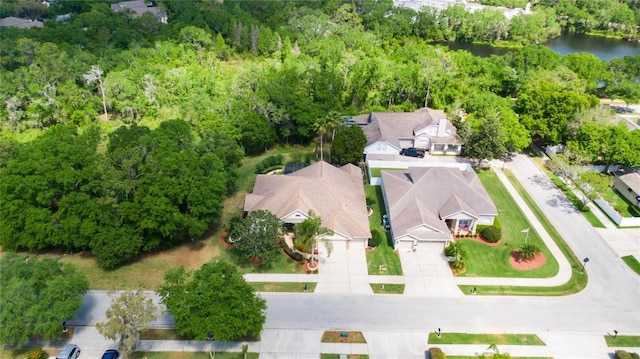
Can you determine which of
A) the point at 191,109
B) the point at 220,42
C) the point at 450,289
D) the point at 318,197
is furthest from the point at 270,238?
the point at 220,42

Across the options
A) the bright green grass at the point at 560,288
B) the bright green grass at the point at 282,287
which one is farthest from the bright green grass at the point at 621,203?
the bright green grass at the point at 282,287

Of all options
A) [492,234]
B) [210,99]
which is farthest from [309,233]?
[210,99]

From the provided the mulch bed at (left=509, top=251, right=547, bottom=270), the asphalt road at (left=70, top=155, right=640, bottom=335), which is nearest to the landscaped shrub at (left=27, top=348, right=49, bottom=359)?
the asphalt road at (left=70, top=155, right=640, bottom=335)

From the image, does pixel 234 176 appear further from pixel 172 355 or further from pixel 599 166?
pixel 599 166

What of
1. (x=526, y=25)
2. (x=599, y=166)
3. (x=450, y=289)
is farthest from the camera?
(x=526, y=25)

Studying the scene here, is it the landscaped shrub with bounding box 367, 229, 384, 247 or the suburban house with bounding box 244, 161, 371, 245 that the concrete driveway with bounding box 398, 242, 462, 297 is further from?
the suburban house with bounding box 244, 161, 371, 245

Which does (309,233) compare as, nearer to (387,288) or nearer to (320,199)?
(320,199)

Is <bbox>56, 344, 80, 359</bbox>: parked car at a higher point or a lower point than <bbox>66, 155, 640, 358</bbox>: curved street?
lower
